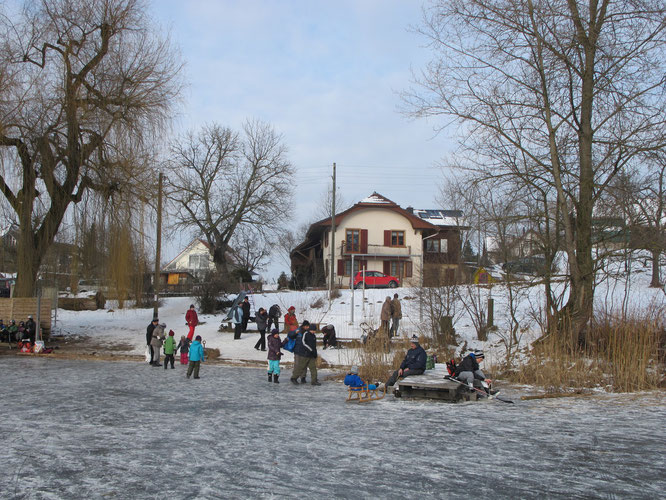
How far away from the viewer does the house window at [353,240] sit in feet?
170

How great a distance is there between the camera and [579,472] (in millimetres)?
7406

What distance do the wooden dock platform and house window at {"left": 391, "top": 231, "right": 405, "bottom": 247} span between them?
38917mm

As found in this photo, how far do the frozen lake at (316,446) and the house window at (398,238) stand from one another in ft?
128

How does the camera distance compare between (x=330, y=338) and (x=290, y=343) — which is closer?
(x=290, y=343)

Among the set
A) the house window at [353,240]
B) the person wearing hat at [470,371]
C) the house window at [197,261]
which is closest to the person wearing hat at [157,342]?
the person wearing hat at [470,371]

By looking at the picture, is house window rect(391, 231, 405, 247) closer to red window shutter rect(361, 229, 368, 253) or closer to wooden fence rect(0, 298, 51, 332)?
red window shutter rect(361, 229, 368, 253)

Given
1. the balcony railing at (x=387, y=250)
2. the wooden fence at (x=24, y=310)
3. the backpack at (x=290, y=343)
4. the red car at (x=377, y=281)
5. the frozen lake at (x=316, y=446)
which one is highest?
the balcony railing at (x=387, y=250)

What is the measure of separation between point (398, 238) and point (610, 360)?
37.5 meters

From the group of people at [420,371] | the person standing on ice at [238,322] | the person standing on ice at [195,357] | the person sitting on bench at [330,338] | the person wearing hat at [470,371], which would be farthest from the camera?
the person standing on ice at [238,322]

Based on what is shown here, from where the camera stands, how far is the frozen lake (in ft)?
22.1

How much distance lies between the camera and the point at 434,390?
13719 millimetres

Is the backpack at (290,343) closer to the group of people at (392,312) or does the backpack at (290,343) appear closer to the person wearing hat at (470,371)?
the person wearing hat at (470,371)

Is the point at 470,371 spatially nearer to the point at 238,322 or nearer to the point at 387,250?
the point at 238,322

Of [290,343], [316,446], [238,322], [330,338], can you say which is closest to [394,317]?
[330,338]
